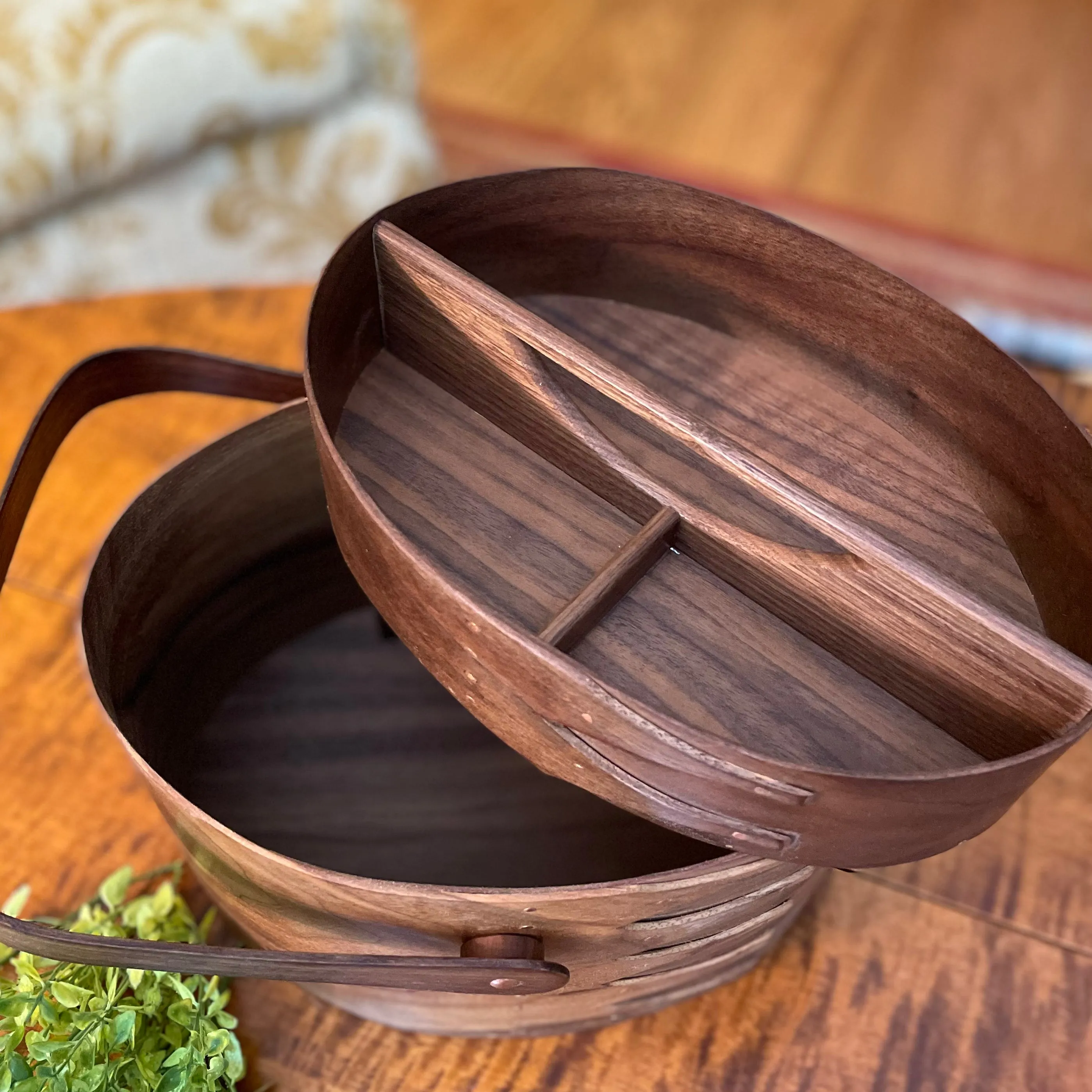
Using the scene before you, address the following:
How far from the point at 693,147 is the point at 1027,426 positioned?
1.34 m

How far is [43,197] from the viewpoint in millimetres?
960

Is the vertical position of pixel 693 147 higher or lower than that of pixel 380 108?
lower

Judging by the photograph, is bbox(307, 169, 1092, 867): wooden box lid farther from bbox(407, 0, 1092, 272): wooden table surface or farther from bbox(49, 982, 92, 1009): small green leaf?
bbox(407, 0, 1092, 272): wooden table surface

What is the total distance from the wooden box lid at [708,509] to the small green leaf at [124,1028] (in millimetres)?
174

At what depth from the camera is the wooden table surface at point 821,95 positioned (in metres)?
1.65

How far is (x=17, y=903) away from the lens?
0.50m

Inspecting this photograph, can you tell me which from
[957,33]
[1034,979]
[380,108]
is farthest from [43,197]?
[957,33]

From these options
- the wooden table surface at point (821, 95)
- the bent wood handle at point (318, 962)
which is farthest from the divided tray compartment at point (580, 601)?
the wooden table surface at point (821, 95)

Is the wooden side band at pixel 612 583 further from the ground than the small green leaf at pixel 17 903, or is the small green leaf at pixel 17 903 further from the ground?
the wooden side band at pixel 612 583

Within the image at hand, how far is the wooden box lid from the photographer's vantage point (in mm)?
362

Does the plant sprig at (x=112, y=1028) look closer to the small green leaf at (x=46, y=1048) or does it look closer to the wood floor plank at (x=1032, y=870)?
the small green leaf at (x=46, y=1048)

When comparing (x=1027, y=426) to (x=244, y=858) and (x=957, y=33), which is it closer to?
(x=244, y=858)

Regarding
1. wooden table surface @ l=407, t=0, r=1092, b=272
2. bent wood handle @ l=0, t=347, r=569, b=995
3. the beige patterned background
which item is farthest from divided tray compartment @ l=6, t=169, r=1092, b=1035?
wooden table surface @ l=407, t=0, r=1092, b=272

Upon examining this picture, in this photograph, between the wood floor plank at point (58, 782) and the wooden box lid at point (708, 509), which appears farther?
the wood floor plank at point (58, 782)
